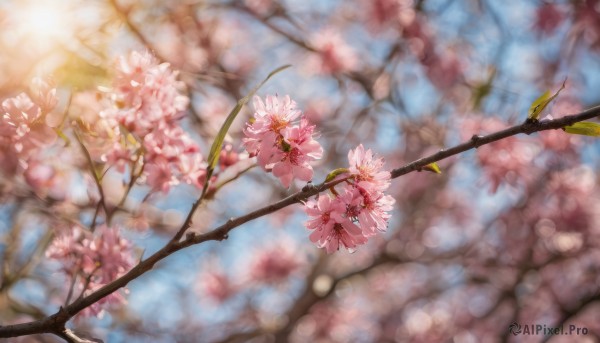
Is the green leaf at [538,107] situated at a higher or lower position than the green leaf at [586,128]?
higher

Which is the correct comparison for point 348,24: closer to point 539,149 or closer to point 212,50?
point 212,50

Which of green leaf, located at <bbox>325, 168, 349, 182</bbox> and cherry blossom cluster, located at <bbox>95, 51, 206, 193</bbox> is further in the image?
cherry blossom cluster, located at <bbox>95, 51, 206, 193</bbox>

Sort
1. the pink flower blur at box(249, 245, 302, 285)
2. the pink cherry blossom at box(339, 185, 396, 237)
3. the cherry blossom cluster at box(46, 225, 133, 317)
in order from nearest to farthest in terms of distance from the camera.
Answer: the pink cherry blossom at box(339, 185, 396, 237) → the cherry blossom cluster at box(46, 225, 133, 317) → the pink flower blur at box(249, 245, 302, 285)

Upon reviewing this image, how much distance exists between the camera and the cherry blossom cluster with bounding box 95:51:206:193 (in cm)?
133

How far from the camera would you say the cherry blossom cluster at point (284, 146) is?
114 cm

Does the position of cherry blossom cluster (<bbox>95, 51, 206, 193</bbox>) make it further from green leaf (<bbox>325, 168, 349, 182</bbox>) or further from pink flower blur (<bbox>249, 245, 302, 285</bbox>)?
pink flower blur (<bbox>249, 245, 302, 285</bbox>)

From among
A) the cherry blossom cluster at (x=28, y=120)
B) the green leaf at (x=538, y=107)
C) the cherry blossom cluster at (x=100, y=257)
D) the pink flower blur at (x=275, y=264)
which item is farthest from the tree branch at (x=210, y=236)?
the pink flower blur at (x=275, y=264)

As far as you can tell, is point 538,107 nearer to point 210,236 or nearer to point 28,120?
point 210,236

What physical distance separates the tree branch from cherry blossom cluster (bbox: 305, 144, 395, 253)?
108 mm

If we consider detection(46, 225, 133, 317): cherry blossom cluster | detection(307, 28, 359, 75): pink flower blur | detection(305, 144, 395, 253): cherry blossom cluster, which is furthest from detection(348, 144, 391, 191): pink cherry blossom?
detection(307, 28, 359, 75): pink flower blur

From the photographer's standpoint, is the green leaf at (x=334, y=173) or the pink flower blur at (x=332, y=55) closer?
the green leaf at (x=334, y=173)

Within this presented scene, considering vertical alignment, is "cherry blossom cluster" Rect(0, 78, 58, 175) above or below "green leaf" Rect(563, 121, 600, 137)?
above

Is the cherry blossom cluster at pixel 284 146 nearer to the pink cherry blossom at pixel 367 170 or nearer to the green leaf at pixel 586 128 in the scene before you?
the pink cherry blossom at pixel 367 170

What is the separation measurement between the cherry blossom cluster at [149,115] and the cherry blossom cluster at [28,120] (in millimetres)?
133
